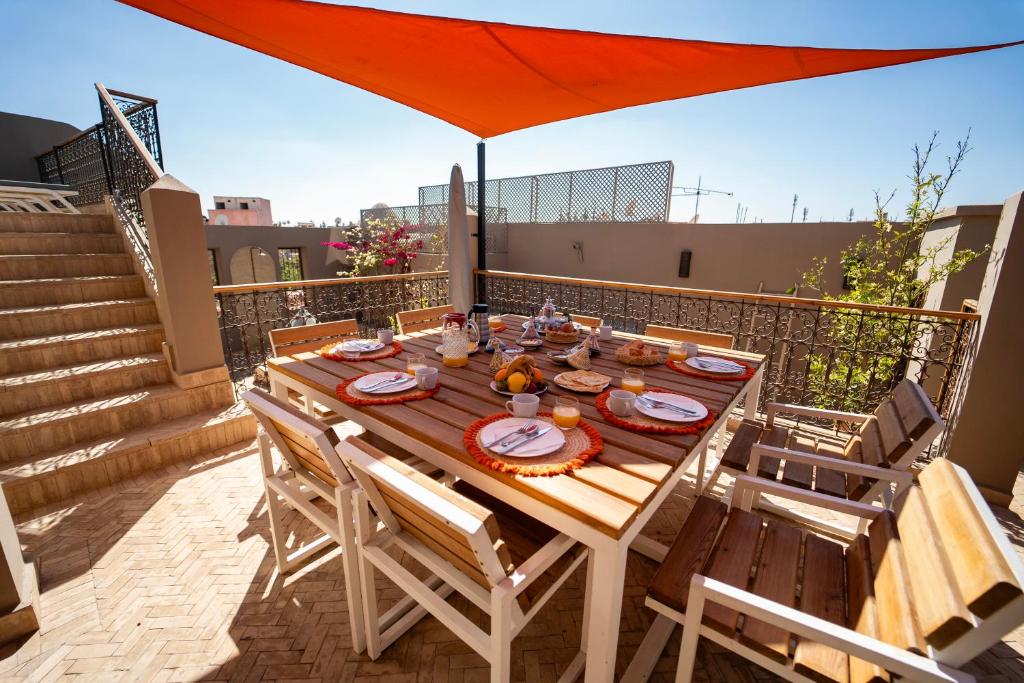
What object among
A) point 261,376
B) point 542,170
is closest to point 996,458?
point 261,376

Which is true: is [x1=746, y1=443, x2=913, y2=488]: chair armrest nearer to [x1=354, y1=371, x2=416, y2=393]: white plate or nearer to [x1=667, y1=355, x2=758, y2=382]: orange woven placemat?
[x1=667, y1=355, x2=758, y2=382]: orange woven placemat

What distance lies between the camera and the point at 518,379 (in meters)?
1.66

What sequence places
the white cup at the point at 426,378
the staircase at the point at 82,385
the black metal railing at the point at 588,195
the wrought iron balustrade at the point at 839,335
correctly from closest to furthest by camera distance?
the white cup at the point at 426,378 < the staircase at the point at 82,385 < the wrought iron balustrade at the point at 839,335 < the black metal railing at the point at 588,195

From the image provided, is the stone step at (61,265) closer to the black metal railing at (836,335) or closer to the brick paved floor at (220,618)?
the brick paved floor at (220,618)

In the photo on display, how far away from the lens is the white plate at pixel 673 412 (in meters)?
1.45

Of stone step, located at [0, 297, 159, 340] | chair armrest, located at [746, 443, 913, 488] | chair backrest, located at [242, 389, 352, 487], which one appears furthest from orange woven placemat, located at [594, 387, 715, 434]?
stone step, located at [0, 297, 159, 340]

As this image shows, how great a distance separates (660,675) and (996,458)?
2.73 metres

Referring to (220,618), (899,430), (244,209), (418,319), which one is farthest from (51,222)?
(244,209)

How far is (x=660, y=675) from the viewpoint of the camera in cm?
146

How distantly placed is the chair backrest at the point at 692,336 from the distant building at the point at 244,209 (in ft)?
82.3

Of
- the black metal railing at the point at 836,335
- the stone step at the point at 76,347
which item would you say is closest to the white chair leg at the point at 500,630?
the black metal railing at the point at 836,335

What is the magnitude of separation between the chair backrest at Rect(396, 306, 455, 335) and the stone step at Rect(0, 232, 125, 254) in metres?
3.30

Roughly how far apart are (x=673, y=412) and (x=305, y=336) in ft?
7.62

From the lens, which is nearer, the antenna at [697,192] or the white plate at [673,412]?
the white plate at [673,412]
